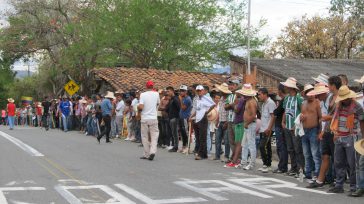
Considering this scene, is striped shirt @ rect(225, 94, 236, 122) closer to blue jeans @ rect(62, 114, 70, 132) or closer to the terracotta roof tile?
the terracotta roof tile

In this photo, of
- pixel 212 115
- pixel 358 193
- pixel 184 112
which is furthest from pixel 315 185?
pixel 184 112

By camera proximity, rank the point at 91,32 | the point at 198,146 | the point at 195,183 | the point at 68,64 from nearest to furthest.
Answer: the point at 195,183
the point at 198,146
the point at 91,32
the point at 68,64

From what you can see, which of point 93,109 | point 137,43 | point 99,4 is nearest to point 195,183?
point 93,109

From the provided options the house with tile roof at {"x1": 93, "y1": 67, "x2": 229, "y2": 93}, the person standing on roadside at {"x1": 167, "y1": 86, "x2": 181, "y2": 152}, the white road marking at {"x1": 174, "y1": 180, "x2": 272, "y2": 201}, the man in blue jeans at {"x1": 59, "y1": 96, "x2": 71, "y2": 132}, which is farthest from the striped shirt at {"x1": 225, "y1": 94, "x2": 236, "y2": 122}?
the man in blue jeans at {"x1": 59, "y1": 96, "x2": 71, "y2": 132}

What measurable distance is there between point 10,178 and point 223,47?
24380 mm

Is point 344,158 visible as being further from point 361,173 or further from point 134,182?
point 134,182

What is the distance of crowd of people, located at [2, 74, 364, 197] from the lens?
8.78 m

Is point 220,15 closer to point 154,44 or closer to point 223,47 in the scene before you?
point 223,47

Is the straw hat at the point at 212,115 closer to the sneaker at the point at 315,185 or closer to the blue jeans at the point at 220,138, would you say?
the blue jeans at the point at 220,138

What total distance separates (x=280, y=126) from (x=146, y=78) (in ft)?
57.5

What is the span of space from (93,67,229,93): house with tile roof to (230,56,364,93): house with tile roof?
6.73 feet

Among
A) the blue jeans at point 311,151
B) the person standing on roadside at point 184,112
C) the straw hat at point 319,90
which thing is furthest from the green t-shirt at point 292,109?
the person standing on roadside at point 184,112

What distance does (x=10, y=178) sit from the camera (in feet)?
33.1

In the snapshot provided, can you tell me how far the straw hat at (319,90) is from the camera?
381 inches
